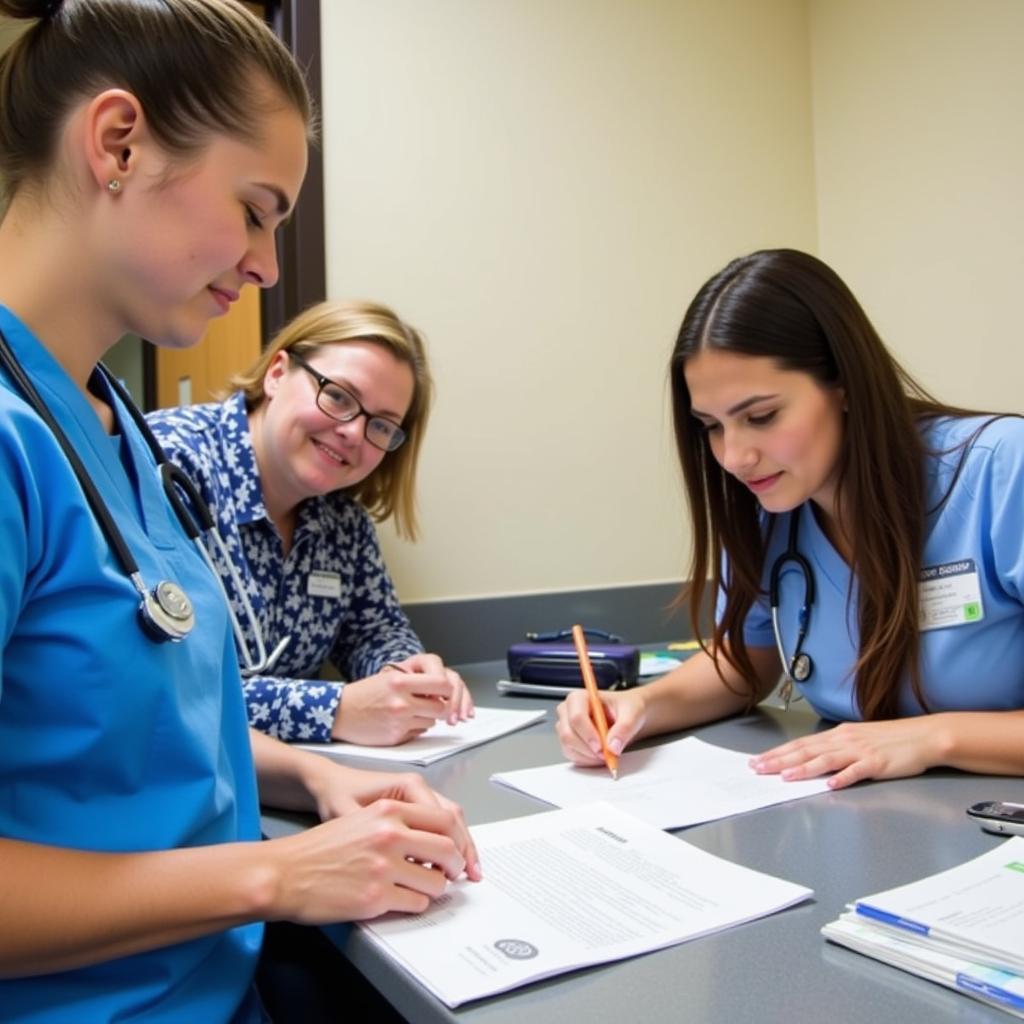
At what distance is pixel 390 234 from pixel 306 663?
30.9 inches

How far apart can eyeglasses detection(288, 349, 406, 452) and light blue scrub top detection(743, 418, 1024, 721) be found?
2.31 ft

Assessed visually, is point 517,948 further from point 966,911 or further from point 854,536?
point 854,536

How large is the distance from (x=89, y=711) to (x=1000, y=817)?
0.74 m

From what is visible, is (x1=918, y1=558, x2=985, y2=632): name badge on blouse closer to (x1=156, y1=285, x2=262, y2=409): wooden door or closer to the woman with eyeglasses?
the woman with eyeglasses

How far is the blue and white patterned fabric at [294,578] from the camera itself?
120 cm

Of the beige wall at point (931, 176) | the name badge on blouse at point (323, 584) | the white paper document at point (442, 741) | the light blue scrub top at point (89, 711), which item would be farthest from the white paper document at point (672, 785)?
the beige wall at point (931, 176)

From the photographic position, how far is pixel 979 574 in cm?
109

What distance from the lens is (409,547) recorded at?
1.75m

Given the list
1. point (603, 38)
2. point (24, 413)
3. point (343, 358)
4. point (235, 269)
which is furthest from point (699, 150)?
point (24, 413)

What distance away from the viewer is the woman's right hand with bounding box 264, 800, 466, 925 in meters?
0.66

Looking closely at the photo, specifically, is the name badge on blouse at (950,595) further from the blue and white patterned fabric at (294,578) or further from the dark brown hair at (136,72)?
the dark brown hair at (136,72)

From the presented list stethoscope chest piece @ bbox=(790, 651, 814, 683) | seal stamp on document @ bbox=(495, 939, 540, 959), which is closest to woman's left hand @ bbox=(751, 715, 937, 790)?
stethoscope chest piece @ bbox=(790, 651, 814, 683)

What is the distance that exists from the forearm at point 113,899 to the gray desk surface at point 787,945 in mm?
95

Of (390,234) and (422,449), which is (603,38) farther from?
(422,449)
